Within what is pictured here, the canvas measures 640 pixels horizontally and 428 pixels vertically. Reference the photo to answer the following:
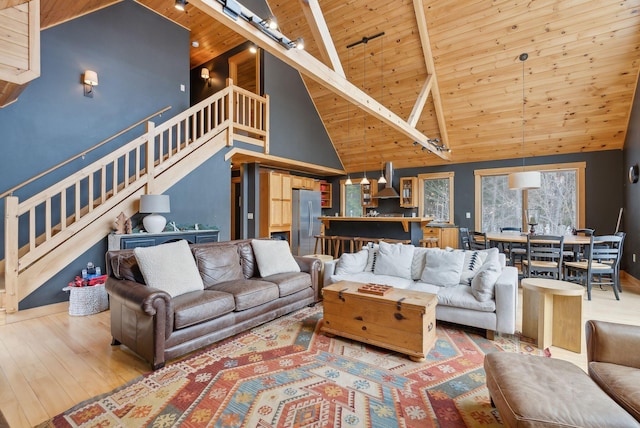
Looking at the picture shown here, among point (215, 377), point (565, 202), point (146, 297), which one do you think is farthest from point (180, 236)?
point (565, 202)

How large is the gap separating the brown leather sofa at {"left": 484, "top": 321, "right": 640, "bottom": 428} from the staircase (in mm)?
4550

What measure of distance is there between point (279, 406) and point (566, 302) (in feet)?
8.51

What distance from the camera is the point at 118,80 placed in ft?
17.8

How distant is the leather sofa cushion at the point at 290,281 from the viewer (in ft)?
11.0

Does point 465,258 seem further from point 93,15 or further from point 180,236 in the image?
point 93,15

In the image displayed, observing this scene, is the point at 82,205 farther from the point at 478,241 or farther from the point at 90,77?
the point at 478,241

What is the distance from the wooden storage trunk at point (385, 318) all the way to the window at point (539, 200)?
15.6ft

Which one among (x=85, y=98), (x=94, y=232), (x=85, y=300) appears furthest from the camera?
(x=85, y=98)

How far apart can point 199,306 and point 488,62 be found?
6.14 m

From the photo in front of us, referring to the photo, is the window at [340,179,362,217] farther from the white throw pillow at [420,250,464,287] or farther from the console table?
the white throw pillow at [420,250,464,287]

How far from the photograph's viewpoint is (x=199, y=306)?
99.3 inches

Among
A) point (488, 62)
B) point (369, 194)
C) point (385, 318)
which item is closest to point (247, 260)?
point (385, 318)

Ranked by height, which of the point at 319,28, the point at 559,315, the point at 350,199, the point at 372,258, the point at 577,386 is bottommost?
the point at 559,315

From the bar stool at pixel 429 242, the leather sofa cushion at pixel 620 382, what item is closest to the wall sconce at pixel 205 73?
the bar stool at pixel 429 242
